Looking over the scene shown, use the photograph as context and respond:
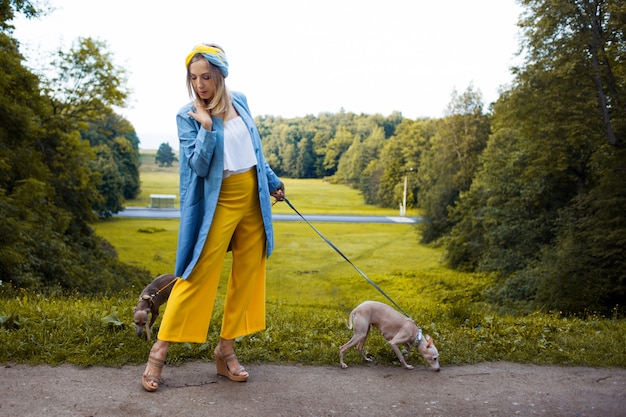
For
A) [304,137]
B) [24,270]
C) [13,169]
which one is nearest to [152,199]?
[304,137]

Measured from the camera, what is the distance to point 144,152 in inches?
1997

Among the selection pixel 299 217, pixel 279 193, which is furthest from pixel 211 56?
pixel 299 217

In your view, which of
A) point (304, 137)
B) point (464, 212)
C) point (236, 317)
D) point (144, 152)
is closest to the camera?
point (236, 317)

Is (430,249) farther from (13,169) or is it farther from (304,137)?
(13,169)

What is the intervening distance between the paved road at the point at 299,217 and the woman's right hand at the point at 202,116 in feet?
130

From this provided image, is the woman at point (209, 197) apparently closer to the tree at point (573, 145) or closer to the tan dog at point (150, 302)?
the tan dog at point (150, 302)

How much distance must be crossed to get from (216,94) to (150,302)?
2090 mm

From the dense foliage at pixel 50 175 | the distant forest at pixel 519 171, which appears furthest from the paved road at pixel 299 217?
the dense foliage at pixel 50 175

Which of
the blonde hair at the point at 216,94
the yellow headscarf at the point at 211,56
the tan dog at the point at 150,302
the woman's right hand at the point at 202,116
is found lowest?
the tan dog at the point at 150,302

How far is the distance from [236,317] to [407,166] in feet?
159

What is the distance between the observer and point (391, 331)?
447 cm

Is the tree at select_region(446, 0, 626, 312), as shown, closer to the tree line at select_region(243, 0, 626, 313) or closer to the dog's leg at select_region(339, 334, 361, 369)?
the tree line at select_region(243, 0, 626, 313)

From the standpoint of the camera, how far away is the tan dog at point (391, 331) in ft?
14.4

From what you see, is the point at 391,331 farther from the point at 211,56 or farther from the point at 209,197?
the point at 211,56
